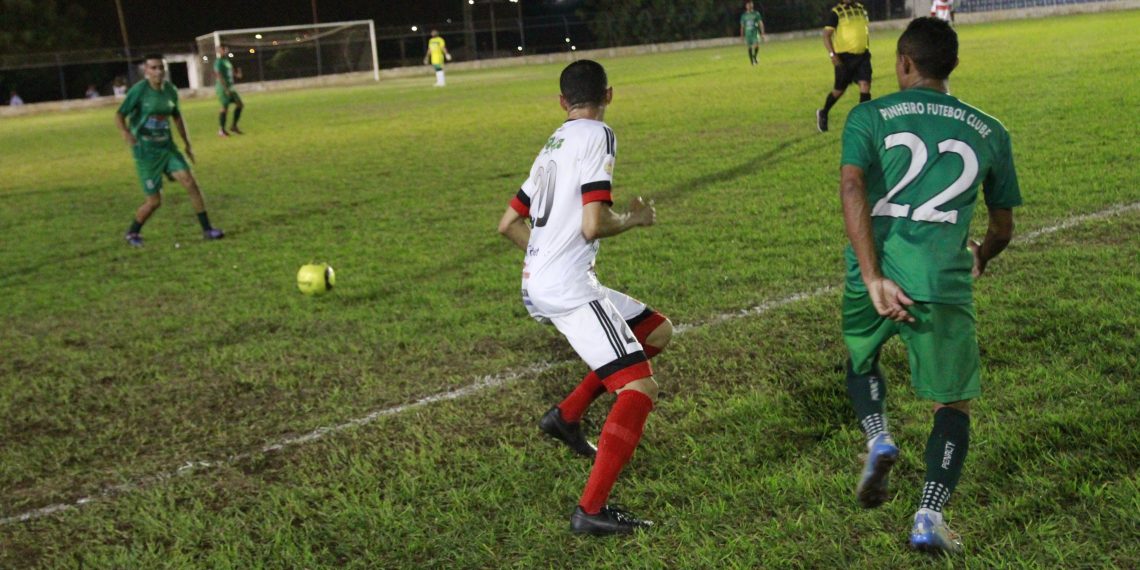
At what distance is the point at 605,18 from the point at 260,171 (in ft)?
133

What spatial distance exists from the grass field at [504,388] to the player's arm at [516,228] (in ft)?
2.99

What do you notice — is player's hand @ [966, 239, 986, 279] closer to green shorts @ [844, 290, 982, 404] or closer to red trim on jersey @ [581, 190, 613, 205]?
green shorts @ [844, 290, 982, 404]

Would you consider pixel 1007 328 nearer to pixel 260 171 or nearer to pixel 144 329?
pixel 144 329

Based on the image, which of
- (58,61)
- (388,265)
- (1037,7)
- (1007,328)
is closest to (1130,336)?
(1007,328)

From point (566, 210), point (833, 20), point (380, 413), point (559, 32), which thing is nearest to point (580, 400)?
point (566, 210)

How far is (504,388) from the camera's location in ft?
16.8

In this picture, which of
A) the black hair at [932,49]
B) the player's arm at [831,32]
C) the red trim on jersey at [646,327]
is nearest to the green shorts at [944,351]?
the black hair at [932,49]

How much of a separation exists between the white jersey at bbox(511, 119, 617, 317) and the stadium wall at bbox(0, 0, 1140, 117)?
39.9m

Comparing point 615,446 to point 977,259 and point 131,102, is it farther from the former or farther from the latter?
point 131,102

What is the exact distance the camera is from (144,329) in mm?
6898

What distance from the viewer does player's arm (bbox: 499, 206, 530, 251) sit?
3900 mm

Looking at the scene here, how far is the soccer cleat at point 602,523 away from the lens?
137 inches

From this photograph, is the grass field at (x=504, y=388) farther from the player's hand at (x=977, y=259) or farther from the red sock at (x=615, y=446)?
the player's hand at (x=977, y=259)

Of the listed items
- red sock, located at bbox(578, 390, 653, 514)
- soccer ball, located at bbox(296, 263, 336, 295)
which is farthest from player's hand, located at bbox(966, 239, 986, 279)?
soccer ball, located at bbox(296, 263, 336, 295)
